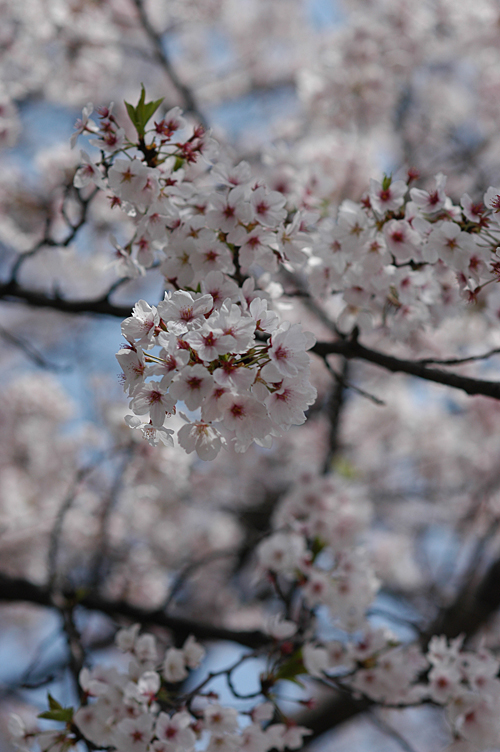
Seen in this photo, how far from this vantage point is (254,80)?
928 centimetres

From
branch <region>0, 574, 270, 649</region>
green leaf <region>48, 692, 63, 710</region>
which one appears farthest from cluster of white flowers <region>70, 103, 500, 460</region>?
branch <region>0, 574, 270, 649</region>

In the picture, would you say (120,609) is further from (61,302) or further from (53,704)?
(61,302)

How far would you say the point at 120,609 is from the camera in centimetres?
331

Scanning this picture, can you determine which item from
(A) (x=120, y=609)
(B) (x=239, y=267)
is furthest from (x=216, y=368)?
(A) (x=120, y=609)

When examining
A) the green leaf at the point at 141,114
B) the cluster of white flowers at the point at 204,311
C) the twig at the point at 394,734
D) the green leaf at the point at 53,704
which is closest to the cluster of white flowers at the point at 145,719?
the green leaf at the point at 53,704

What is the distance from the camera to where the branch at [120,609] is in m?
3.16

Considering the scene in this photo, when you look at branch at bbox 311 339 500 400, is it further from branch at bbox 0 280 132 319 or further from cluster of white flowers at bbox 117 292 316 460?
branch at bbox 0 280 132 319

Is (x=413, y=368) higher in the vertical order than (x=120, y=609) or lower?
higher

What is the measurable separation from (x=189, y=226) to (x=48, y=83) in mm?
4593

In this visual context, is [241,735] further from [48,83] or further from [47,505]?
[48,83]

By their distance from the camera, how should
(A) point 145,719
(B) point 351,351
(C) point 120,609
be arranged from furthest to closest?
(C) point 120,609 < (B) point 351,351 < (A) point 145,719

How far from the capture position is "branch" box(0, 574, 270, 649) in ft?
10.4

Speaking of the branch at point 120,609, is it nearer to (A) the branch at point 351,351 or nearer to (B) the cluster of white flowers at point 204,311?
(A) the branch at point 351,351

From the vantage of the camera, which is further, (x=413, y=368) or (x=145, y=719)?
(x=413, y=368)
